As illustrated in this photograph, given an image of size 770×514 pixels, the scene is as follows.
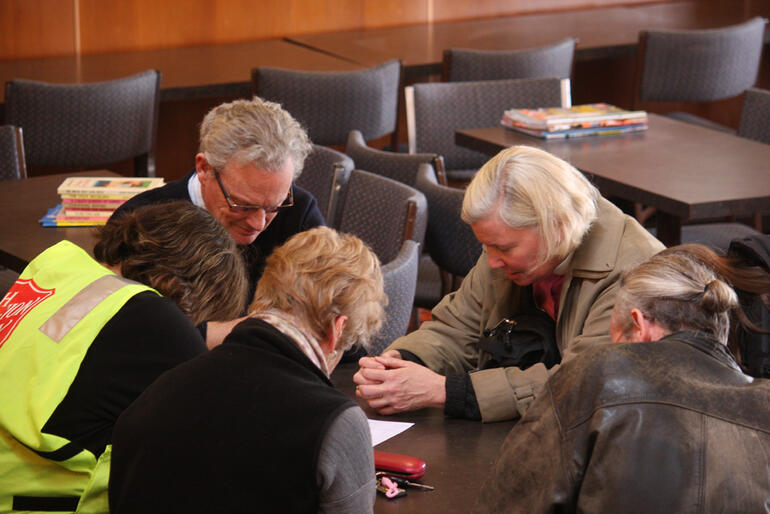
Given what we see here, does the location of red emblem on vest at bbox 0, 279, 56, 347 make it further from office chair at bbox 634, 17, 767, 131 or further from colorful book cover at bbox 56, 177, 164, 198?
office chair at bbox 634, 17, 767, 131

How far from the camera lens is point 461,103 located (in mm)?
4453

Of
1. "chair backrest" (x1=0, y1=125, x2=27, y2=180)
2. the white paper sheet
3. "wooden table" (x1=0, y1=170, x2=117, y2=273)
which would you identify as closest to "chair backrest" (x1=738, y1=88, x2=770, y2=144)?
"wooden table" (x1=0, y1=170, x2=117, y2=273)

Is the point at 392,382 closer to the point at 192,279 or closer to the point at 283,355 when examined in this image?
the point at 192,279

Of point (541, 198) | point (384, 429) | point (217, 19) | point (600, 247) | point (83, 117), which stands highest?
point (217, 19)

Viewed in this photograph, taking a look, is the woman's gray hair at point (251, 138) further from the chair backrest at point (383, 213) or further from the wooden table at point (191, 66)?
the wooden table at point (191, 66)

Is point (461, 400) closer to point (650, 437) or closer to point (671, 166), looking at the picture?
point (650, 437)

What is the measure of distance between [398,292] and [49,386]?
1055 millimetres

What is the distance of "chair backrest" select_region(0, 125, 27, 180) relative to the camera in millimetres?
3740

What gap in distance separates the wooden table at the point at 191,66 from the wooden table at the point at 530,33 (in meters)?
0.22

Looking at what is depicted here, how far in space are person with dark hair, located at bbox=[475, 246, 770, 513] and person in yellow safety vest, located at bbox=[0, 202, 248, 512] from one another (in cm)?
63

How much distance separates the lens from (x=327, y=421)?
147cm

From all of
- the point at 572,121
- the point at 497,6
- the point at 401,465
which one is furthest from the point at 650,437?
the point at 497,6

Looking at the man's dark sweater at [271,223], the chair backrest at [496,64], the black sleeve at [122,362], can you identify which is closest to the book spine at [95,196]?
the man's dark sweater at [271,223]

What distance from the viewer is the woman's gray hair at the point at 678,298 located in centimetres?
159
